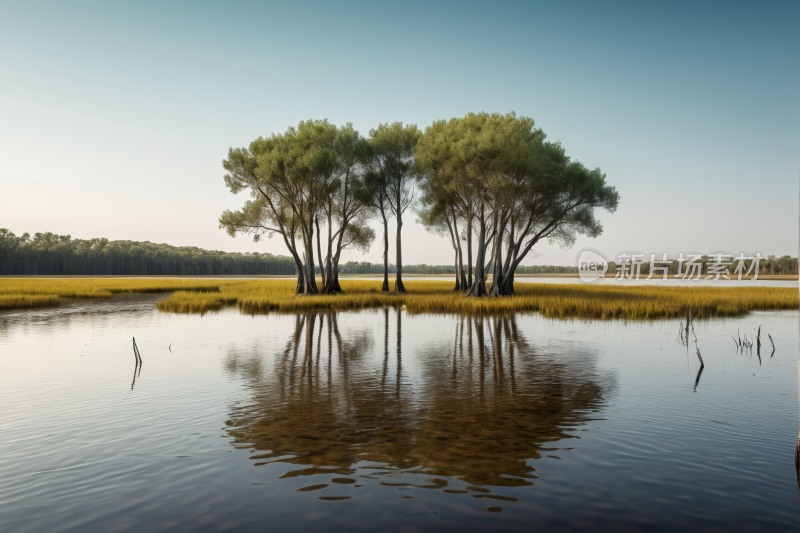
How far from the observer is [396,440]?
7.86 m

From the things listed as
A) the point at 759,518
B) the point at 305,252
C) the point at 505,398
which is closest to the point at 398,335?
the point at 505,398

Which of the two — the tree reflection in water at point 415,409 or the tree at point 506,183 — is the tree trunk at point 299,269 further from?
the tree reflection in water at point 415,409

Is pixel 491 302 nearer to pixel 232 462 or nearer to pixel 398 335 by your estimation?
pixel 398 335

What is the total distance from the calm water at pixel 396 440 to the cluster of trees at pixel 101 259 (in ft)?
481

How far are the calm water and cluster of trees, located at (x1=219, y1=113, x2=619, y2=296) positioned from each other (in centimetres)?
2677

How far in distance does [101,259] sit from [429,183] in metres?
131

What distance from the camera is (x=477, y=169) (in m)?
40.9

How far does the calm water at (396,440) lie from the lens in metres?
5.34

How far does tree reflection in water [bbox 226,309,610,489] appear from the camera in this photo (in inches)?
273

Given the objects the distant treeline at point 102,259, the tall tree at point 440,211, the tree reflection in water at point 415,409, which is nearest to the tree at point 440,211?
the tall tree at point 440,211

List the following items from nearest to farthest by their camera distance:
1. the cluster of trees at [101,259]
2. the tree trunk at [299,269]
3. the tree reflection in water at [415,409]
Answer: the tree reflection in water at [415,409], the tree trunk at [299,269], the cluster of trees at [101,259]

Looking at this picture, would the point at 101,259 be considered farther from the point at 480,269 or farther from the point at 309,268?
the point at 480,269

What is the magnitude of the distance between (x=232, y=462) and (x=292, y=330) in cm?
1691

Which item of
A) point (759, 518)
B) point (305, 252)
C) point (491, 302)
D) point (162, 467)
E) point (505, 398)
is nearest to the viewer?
point (759, 518)
